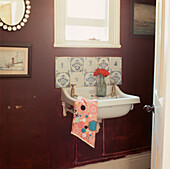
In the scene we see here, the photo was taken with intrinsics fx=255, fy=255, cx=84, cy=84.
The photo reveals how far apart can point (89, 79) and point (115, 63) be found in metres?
0.35

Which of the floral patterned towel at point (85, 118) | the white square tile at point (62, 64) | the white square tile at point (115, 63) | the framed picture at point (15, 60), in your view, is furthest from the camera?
the white square tile at point (115, 63)

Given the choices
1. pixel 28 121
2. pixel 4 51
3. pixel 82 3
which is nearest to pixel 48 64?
pixel 4 51

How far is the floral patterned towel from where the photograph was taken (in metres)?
2.19

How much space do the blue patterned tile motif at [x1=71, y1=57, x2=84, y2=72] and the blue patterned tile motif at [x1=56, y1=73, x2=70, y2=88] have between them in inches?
3.8

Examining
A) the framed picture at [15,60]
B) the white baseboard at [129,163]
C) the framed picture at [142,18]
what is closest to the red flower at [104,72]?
the framed picture at [142,18]

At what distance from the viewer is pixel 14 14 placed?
230cm

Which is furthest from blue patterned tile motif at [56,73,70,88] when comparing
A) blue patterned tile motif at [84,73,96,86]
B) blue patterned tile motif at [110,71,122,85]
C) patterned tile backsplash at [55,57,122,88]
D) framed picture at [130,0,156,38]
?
framed picture at [130,0,156,38]

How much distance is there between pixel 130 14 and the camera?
109 inches

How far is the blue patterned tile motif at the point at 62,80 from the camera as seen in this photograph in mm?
2523

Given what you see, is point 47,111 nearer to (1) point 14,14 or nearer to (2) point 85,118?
(2) point 85,118

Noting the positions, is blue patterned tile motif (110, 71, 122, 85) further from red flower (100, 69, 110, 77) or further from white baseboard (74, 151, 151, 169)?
white baseboard (74, 151, 151, 169)

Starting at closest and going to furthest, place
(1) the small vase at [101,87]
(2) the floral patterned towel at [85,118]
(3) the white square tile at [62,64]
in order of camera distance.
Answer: (2) the floral patterned towel at [85,118]
(3) the white square tile at [62,64]
(1) the small vase at [101,87]

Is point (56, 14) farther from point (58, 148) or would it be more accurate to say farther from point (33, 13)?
point (58, 148)

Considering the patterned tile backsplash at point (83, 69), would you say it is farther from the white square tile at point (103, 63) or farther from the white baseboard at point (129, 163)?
the white baseboard at point (129, 163)
